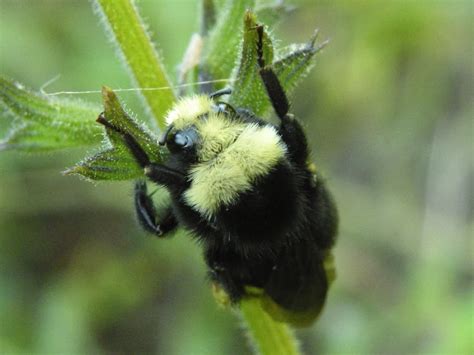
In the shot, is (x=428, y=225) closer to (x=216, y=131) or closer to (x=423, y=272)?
(x=423, y=272)

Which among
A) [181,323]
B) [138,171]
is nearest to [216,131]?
[138,171]

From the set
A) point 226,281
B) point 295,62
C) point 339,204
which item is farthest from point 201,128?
point 339,204

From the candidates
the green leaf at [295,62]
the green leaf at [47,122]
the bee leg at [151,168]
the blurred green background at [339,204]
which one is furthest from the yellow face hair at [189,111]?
the blurred green background at [339,204]

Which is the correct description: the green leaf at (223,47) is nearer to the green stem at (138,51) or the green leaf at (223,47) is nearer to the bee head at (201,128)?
the green stem at (138,51)

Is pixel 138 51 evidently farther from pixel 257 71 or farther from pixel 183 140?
pixel 183 140

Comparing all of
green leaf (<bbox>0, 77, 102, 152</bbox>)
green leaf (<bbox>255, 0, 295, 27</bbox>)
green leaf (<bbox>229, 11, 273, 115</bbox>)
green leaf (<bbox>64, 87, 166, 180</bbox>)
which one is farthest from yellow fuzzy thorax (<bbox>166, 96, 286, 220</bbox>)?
green leaf (<bbox>255, 0, 295, 27</bbox>)
